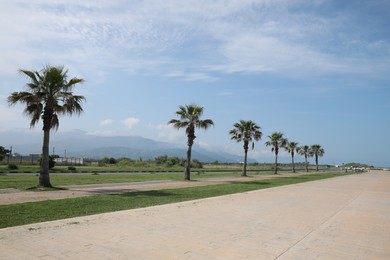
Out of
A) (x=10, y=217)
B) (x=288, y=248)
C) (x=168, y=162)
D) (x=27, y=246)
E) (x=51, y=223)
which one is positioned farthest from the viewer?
(x=168, y=162)

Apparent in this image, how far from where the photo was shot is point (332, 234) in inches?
365

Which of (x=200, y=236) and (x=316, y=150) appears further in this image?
(x=316, y=150)

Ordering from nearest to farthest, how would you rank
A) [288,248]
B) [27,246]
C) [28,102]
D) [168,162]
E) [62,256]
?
[62,256] < [27,246] < [288,248] < [28,102] < [168,162]

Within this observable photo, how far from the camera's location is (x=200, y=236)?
8367 millimetres

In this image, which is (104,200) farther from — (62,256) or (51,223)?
(62,256)

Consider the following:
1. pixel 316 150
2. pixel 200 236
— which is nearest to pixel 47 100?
pixel 200 236

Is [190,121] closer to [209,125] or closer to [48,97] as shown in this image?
[209,125]

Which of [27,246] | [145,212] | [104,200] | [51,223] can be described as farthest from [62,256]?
[104,200]

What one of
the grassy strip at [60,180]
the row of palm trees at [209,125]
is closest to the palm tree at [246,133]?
the row of palm trees at [209,125]

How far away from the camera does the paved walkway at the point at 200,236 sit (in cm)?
679

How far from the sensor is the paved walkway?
6785 millimetres

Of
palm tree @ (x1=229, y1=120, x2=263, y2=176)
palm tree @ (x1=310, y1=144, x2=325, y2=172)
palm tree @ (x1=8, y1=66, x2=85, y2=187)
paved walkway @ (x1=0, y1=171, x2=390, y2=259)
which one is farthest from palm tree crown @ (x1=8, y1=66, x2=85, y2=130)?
palm tree @ (x1=310, y1=144, x2=325, y2=172)

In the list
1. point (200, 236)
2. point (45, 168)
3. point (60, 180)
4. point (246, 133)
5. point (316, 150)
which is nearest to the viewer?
point (200, 236)

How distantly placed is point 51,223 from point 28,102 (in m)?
12.4
